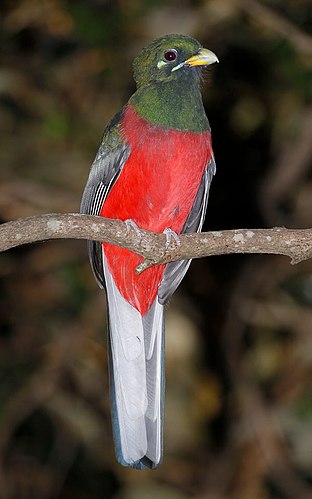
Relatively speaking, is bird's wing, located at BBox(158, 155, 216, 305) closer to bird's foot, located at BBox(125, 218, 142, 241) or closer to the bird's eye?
the bird's eye

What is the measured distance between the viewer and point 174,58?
3.67 meters

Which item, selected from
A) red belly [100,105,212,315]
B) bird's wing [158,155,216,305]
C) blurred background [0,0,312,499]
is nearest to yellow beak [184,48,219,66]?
red belly [100,105,212,315]

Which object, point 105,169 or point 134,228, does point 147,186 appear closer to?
point 105,169

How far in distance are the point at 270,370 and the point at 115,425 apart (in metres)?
3.19

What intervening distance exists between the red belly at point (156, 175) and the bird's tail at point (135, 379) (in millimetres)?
408

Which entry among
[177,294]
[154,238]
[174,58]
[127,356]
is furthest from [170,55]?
[177,294]

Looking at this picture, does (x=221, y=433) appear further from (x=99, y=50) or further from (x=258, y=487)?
(x=99, y=50)

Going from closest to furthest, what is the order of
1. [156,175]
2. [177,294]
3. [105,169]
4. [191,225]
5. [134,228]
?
[134,228] < [156,175] < [105,169] < [191,225] < [177,294]

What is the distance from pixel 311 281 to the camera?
6172mm

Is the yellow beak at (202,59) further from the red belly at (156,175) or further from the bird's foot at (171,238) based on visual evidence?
the bird's foot at (171,238)

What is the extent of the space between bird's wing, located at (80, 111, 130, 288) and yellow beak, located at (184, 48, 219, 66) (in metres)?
0.37

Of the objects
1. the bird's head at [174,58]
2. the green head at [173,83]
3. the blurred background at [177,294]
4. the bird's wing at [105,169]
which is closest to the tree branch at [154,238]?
the bird's wing at [105,169]

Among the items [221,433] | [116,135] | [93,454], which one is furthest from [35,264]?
[116,135]

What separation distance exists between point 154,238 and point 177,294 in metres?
3.26
